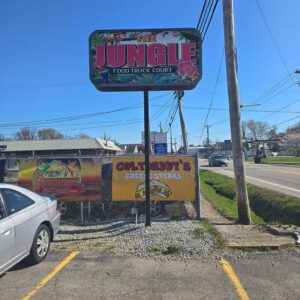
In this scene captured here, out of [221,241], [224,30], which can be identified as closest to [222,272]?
[221,241]

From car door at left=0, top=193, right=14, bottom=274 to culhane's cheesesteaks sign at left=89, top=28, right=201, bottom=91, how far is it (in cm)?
409

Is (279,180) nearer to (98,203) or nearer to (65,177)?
(98,203)

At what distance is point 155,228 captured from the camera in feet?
26.9

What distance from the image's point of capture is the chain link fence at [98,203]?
9695 mm

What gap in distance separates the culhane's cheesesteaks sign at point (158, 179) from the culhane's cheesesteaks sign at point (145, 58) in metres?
2.06

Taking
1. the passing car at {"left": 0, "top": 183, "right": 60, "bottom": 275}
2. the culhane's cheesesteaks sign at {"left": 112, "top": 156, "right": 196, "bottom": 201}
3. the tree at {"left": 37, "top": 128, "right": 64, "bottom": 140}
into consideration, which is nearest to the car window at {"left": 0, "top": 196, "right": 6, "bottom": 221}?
the passing car at {"left": 0, "top": 183, "right": 60, "bottom": 275}

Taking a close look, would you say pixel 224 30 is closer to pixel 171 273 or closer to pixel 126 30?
pixel 126 30

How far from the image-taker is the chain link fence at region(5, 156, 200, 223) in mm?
9695

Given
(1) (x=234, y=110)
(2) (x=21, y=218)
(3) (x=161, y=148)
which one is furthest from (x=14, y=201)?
(3) (x=161, y=148)

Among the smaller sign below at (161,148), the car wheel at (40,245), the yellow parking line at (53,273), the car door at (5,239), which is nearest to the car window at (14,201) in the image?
the car door at (5,239)

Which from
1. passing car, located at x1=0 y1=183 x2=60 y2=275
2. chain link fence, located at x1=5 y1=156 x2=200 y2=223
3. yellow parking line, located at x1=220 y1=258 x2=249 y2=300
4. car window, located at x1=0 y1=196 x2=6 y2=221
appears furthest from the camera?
chain link fence, located at x1=5 y1=156 x2=200 y2=223

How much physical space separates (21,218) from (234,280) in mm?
3213

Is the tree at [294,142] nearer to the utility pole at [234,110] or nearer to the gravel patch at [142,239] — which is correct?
the utility pole at [234,110]

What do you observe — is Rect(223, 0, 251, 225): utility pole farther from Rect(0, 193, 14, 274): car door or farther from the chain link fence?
Rect(0, 193, 14, 274): car door
